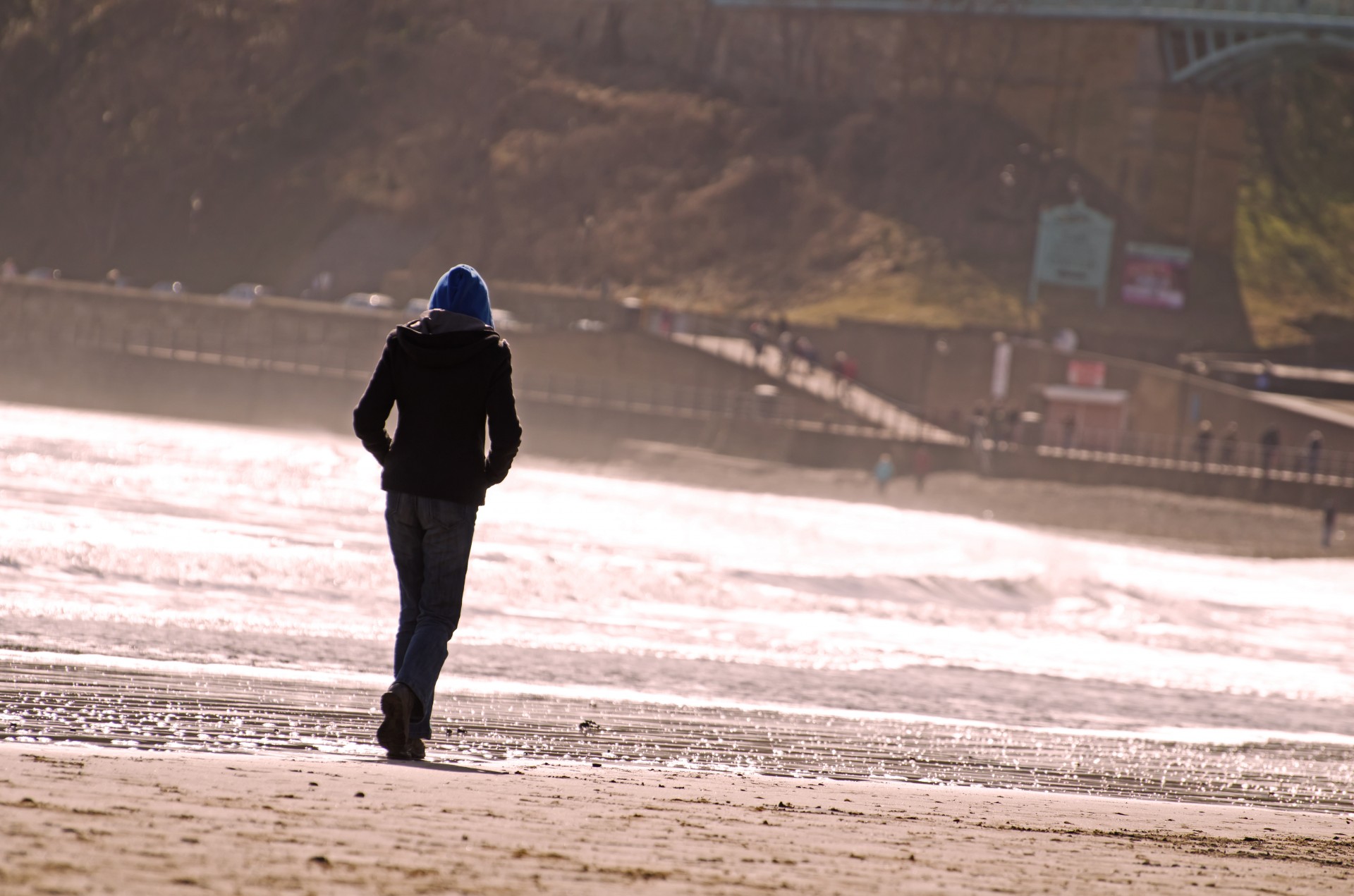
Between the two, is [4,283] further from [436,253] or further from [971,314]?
[971,314]

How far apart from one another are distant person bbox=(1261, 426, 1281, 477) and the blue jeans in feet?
118

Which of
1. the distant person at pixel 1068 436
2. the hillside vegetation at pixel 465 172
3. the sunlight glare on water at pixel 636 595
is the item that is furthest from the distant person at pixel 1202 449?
the hillside vegetation at pixel 465 172

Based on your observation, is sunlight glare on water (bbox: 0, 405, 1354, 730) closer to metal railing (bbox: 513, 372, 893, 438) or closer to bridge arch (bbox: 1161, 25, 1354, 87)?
metal railing (bbox: 513, 372, 893, 438)

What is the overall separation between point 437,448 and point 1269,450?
120ft

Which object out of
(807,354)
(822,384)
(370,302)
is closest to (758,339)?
(807,354)

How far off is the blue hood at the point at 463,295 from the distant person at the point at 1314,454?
36435 millimetres

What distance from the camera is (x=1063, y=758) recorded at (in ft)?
24.3

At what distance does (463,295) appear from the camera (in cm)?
576

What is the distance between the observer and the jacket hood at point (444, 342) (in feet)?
18.6

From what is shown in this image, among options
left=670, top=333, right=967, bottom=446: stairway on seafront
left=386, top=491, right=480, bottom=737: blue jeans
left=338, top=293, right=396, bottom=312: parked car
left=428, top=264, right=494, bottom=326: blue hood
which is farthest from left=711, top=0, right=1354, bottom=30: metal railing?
left=386, top=491, right=480, bottom=737: blue jeans

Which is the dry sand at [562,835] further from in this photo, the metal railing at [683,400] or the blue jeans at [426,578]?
the metal railing at [683,400]

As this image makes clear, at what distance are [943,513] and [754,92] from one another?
43.2 meters

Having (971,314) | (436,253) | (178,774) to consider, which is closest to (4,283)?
(436,253)

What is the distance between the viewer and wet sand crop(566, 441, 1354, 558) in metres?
36.8
